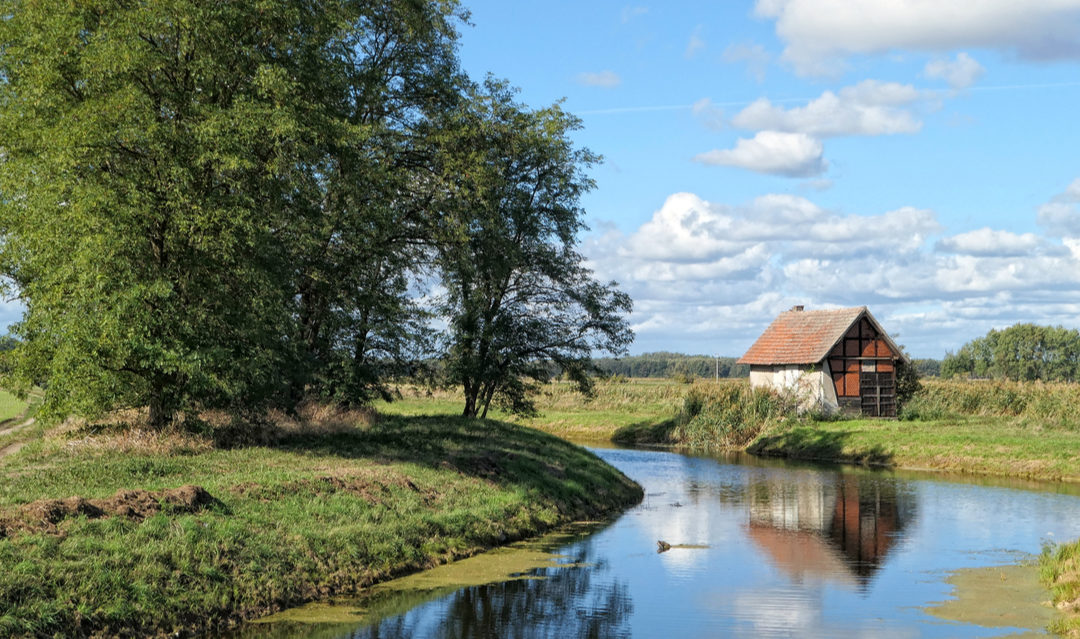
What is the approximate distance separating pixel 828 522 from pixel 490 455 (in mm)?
9487

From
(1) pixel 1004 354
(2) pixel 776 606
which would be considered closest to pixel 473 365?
(2) pixel 776 606

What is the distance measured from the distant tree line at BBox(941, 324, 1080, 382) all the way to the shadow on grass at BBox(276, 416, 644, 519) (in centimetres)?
10839

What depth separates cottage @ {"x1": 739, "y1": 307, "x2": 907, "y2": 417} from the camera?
5488 centimetres

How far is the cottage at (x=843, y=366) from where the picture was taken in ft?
180

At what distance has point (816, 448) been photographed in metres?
46.8

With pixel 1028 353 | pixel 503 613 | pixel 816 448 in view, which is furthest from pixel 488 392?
pixel 1028 353

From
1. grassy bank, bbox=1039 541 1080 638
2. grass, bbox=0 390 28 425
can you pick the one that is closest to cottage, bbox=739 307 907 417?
grassy bank, bbox=1039 541 1080 638

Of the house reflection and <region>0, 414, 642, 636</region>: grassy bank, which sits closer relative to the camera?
<region>0, 414, 642, 636</region>: grassy bank

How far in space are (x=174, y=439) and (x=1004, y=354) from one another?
431ft

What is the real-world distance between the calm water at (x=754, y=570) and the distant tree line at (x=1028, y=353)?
4098 inches

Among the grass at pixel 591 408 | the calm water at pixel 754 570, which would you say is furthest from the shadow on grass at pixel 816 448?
the grass at pixel 591 408

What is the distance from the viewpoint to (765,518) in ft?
88.2

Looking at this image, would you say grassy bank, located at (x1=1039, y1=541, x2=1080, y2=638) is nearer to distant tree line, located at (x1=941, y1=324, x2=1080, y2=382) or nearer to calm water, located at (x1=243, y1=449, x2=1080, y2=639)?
calm water, located at (x1=243, y1=449, x2=1080, y2=639)

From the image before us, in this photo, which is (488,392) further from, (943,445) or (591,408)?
(591,408)
